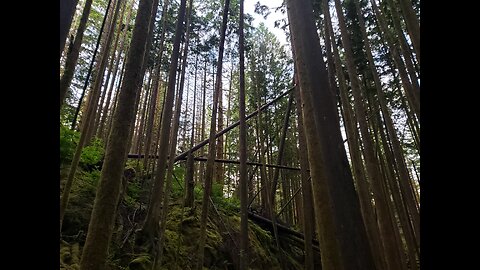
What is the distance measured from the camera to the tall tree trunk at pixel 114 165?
2688 millimetres

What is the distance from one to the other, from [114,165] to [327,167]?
2.04 meters

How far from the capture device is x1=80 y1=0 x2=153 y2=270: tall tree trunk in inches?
106

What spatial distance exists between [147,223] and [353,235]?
4736 millimetres

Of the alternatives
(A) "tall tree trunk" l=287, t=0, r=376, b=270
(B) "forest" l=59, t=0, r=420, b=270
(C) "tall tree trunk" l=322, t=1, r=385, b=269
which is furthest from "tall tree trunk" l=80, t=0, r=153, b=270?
(C) "tall tree trunk" l=322, t=1, r=385, b=269

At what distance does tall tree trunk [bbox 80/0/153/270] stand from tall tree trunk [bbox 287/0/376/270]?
172 centimetres

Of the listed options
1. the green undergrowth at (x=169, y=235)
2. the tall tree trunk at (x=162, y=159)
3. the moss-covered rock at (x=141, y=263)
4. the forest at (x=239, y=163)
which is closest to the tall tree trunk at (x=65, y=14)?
the forest at (x=239, y=163)

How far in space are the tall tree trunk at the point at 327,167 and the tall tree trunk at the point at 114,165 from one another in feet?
5.64

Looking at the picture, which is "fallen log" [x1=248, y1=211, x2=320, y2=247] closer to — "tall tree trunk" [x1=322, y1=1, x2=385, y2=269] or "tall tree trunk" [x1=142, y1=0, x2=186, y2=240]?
"tall tree trunk" [x1=322, y1=1, x2=385, y2=269]

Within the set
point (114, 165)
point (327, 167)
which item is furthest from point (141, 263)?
point (327, 167)

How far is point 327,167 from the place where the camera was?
2.27m

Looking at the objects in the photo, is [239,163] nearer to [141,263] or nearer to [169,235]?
[169,235]

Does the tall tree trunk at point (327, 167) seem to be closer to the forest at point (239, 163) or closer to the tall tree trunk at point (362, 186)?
the forest at point (239, 163)

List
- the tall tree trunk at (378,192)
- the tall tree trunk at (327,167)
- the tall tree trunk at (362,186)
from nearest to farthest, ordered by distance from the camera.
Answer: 1. the tall tree trunk at (327,167)
2. the tall tree trunk at (378,192)
3. the tall tree trunk at (362,186)
